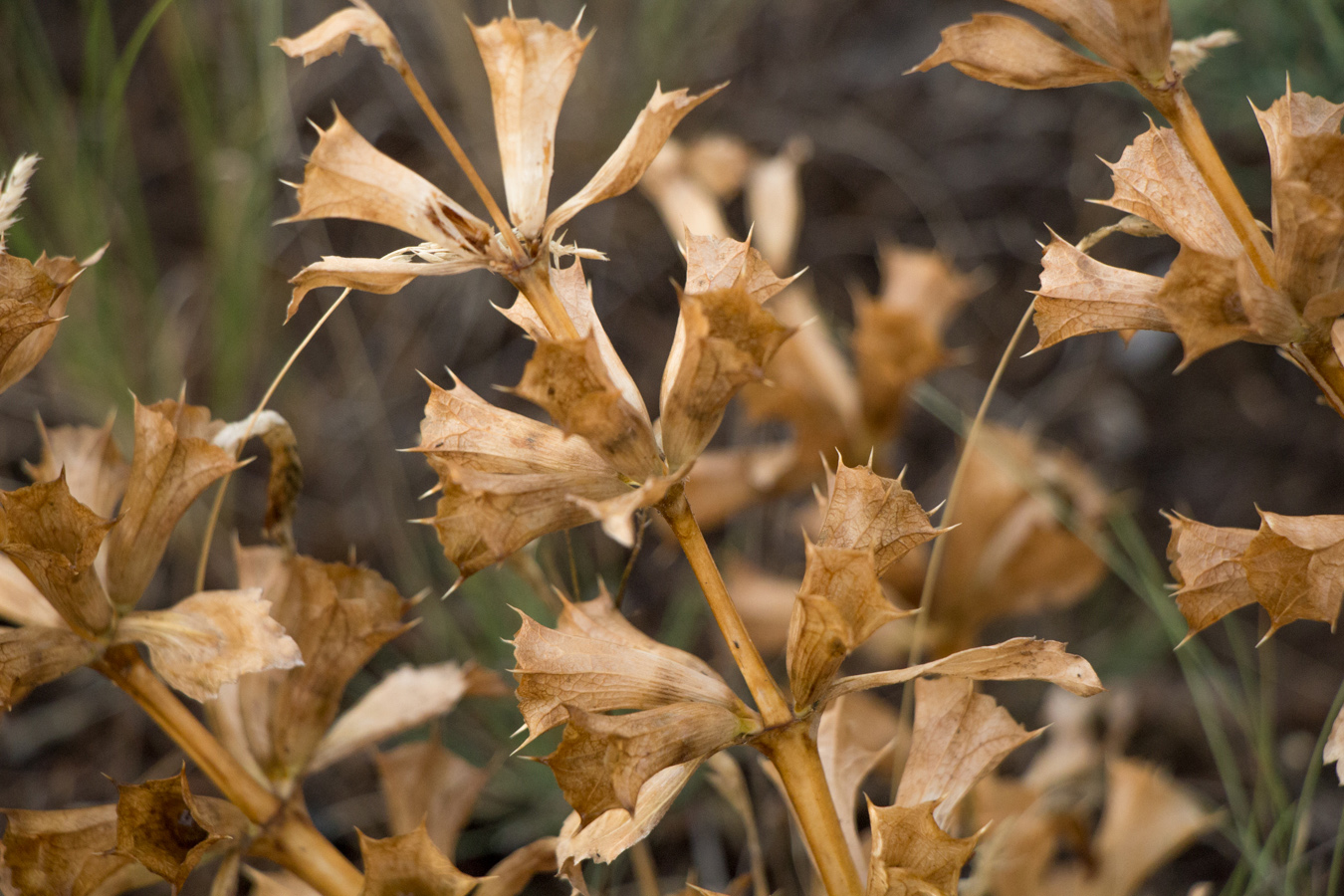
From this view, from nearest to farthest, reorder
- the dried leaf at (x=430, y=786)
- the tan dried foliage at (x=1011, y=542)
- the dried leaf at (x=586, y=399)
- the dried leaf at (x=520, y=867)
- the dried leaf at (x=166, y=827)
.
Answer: the dried leaf at (x=586, y=399), the dried leaf at (x=166, y=827), the dried leaf at (x=520, y=867), the dried leaf at (x=430, y=786), the tan dried foliage at (x=1011, y=542)

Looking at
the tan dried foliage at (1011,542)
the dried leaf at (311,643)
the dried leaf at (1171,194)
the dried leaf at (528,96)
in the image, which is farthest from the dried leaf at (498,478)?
the tan dried foliage at (1011,542)

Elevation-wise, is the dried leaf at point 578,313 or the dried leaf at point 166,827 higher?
the dried leaf at point 578,313

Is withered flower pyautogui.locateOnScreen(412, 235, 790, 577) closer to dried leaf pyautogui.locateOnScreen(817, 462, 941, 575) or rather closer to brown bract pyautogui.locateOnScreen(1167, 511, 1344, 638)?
dried leaf pyautogui.locateOnScreen(817, 462, 941, 575)

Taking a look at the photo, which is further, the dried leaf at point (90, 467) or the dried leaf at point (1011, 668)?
the dried leaf at point (90, 467)

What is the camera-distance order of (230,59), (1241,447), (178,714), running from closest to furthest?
(178,714) → (1241,447) → (230,59)

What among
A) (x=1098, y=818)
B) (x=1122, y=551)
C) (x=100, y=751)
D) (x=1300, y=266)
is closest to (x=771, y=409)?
(x=1122, y=551)

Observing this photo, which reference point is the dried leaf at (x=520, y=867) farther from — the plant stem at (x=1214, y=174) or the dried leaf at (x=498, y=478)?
A: the plant stem at (x=1214, y=174)

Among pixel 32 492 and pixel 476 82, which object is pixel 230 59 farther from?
pixel 32 492

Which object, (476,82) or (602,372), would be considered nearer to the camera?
(602,372)
